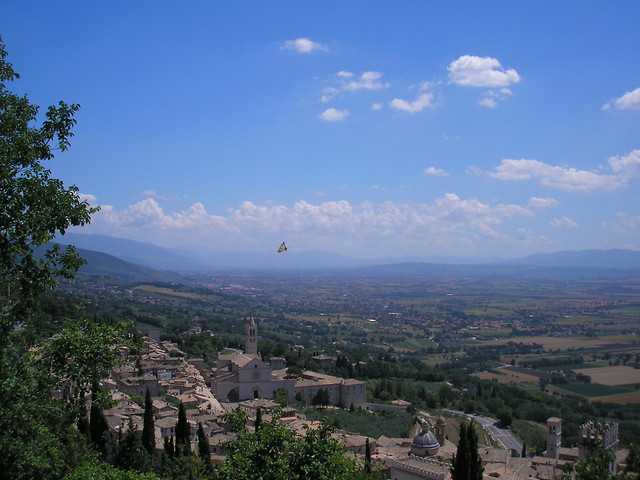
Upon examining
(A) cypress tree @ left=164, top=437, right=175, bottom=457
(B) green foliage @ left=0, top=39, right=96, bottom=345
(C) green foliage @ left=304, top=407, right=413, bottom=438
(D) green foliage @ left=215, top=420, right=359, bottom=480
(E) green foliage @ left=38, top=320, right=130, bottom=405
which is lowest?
(C) green foliage @ left=304, top=407, right=413, bottom=438

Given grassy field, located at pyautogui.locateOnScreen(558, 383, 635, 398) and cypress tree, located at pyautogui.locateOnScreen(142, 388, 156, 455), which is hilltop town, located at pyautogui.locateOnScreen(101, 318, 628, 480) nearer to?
cypress tree, located at pyautogui.locateOnScreen(142, 388, 156, 455)

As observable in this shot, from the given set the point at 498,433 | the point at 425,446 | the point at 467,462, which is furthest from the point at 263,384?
the point at 467,462

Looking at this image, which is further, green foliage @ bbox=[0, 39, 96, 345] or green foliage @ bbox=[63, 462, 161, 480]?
green foliage @ bbox=[63, 462, 161, 480]

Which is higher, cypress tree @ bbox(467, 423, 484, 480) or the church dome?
cypress tree @ bbox(467, 423, 484, 480)

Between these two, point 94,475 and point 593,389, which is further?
point 593,389

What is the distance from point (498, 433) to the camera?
4047 centimetres

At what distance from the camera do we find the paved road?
36906 millimetres

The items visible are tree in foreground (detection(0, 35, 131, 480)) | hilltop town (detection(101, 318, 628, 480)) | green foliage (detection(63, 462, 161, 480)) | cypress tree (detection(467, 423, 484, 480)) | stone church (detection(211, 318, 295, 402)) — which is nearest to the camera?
tree in foreground (detection(0, 35, 131, 480))

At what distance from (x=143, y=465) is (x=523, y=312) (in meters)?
150

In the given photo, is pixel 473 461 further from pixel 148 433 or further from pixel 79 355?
pixel 79 355

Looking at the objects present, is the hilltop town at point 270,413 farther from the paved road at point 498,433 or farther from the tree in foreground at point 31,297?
the tree in foreground at point 31,297

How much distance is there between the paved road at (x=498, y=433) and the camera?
121 ft

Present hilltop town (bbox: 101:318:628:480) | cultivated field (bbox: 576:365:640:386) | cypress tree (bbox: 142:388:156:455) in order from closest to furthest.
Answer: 1. cypress tree (bbox: 142:388:156:455)
2. hilltop town (bbox: 101:318:628:480)
3. cultivated field (bbox: 576:365:640:386)

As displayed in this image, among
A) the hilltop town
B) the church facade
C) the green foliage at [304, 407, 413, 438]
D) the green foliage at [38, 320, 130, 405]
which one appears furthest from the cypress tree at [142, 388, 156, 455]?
the church facade
